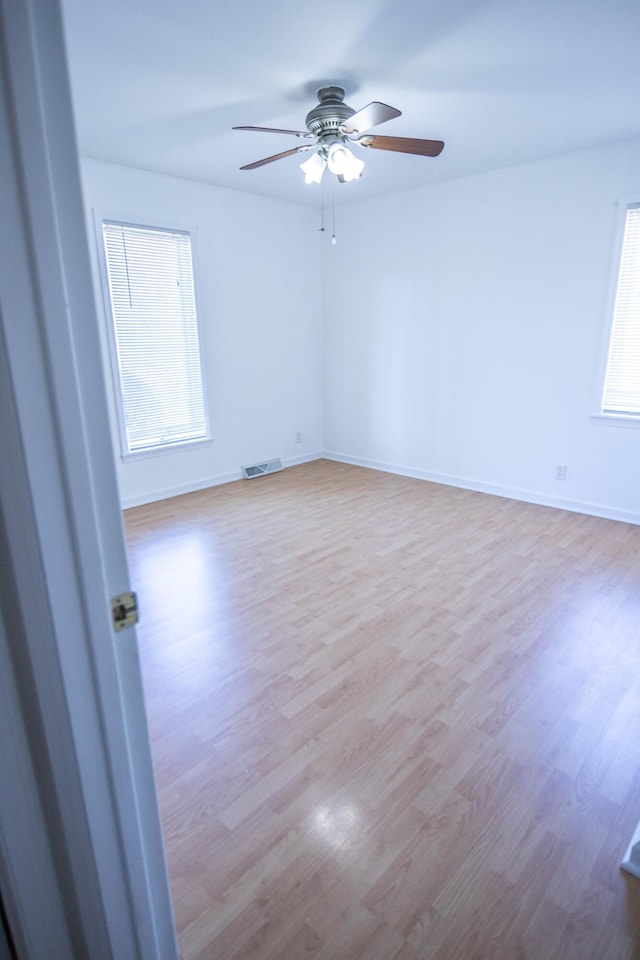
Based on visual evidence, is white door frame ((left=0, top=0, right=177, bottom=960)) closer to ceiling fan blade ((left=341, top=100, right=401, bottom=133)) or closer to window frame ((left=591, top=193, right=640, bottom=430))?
ceiling fan blade ((left=341, top=100, right=401, bottom=133))

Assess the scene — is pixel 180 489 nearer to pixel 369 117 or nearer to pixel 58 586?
pixel 369 117

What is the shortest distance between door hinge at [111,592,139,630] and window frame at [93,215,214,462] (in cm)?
348

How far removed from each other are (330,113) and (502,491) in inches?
126

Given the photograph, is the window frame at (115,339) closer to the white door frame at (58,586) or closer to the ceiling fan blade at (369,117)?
the ceiling fan blade at (369,117)

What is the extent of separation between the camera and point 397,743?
1806 millimetres

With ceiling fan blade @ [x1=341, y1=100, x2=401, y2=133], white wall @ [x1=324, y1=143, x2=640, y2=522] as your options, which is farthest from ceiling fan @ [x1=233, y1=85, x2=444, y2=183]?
white wall @ [x1=324, y1=143, x2=640, y2=522]

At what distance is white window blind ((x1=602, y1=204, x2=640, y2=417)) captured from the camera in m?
3.45

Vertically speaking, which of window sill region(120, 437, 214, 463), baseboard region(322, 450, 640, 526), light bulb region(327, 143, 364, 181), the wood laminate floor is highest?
light bulb region(327, 143, 364, 181)

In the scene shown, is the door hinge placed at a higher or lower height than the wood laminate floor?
higher

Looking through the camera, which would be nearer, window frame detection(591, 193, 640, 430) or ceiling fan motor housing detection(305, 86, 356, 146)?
ceiling fan motor housing detection(305, 86, 356, 146)

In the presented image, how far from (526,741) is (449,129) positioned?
3.35 meters

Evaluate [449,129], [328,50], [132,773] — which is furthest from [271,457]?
[132,773]

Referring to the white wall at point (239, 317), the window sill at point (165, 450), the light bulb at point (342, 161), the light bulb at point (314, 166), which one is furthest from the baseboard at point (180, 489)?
the light bulb at point (342, 161)

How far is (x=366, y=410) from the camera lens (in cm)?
536
